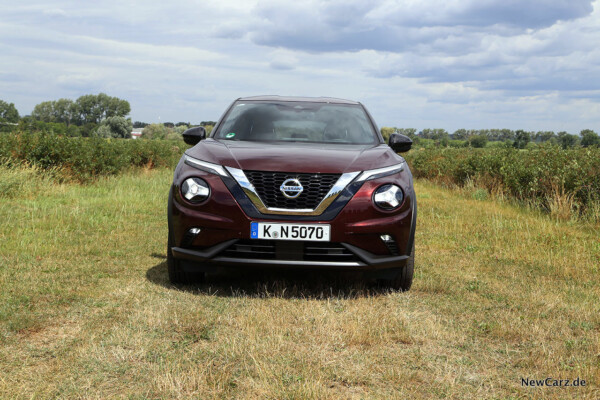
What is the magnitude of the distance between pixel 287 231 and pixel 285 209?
0.17 meters

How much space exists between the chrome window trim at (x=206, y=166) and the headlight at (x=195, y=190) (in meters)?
0.11

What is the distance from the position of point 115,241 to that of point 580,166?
8063mm

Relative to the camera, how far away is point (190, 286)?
5.05 meters

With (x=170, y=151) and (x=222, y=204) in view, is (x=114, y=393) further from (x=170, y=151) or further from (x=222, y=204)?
(x=170, y=151)

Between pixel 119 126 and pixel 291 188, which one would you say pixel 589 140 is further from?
pixel 119 126

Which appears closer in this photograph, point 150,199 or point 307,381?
point 307,381

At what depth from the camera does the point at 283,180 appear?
14.5 ft

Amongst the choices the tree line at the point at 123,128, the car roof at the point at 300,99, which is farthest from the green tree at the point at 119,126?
the car roof at the point at 300,99

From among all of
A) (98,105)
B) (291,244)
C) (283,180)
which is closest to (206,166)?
(283,180)

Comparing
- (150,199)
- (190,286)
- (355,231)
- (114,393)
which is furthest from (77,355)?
(150,199)

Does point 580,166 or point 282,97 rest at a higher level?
point 282,97

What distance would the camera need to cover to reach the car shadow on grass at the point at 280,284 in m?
4.85

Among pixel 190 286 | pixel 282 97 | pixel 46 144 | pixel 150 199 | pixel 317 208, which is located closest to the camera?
pixel 317 208

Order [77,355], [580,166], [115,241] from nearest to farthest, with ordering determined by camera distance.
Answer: [77,355], [115,241], [580,166]
